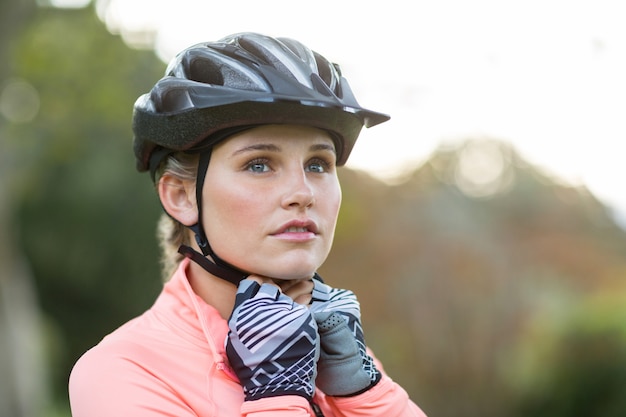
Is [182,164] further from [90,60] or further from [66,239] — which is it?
[66,239]

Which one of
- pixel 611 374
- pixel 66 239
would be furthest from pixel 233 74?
pixel 66 239

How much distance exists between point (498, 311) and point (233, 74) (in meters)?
11.0

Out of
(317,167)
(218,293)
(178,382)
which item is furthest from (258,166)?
(178,382)

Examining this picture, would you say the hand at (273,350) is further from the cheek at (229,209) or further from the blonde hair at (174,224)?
the blonde hair at (174,224)

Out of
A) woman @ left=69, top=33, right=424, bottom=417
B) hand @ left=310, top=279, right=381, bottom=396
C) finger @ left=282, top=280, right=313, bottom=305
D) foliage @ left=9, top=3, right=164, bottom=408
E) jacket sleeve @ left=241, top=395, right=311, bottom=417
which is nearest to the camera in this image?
jacket sleeve @ left=241, top=395, right=311, bottom=417

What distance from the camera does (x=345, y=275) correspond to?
15633 millimetres

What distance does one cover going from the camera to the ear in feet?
9.93

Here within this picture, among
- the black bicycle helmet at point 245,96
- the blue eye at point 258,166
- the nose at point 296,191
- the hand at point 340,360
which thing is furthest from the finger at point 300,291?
the black bicycle helmet at point 245,96

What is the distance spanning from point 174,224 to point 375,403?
→ 1143 mm

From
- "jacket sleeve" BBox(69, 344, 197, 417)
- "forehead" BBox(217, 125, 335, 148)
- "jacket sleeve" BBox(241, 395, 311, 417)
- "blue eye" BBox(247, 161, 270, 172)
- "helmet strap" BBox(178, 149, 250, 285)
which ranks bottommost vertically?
"jacket sleeve" BBox(69, 344, 197, 417)

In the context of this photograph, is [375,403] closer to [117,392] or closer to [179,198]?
[117,392]

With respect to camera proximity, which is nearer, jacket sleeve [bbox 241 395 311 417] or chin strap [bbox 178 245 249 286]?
jacket sleeve [bbox 241 395 311 417]

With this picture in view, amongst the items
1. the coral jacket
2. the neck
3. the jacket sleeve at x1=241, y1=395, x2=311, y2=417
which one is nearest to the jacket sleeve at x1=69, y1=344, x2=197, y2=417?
the coral jacket

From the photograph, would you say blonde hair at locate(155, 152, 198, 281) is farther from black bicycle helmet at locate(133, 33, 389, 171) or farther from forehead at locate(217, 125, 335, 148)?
forehead at locate(217, 125, 335, 148)
